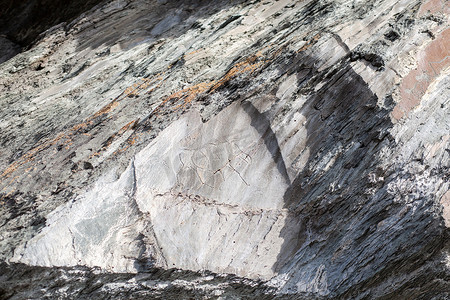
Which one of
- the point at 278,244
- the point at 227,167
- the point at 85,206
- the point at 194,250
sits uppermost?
the point at 85,206

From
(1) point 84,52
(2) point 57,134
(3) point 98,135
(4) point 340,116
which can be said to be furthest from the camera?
(1) point 84,52

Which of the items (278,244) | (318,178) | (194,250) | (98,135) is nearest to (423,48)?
(318,178)

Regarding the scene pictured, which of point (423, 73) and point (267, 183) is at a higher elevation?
point (423, 73)

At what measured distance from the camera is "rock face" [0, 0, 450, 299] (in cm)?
420

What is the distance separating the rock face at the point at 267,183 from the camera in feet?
13.8

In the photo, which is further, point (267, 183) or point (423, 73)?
point (267, 183)

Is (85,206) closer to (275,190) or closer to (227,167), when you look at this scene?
(227,167)

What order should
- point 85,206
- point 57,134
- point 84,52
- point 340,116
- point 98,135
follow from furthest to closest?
point 84,52 → point 57,134 → point 98,135 → point 340,116 → point 85,206

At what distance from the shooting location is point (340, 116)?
14.6ft

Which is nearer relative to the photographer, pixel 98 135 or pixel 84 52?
pixel 98 135

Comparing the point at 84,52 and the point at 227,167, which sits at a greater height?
the point at 84,52

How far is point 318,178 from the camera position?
14.5 feet

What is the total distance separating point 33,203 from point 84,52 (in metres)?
3.08

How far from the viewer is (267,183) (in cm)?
454
